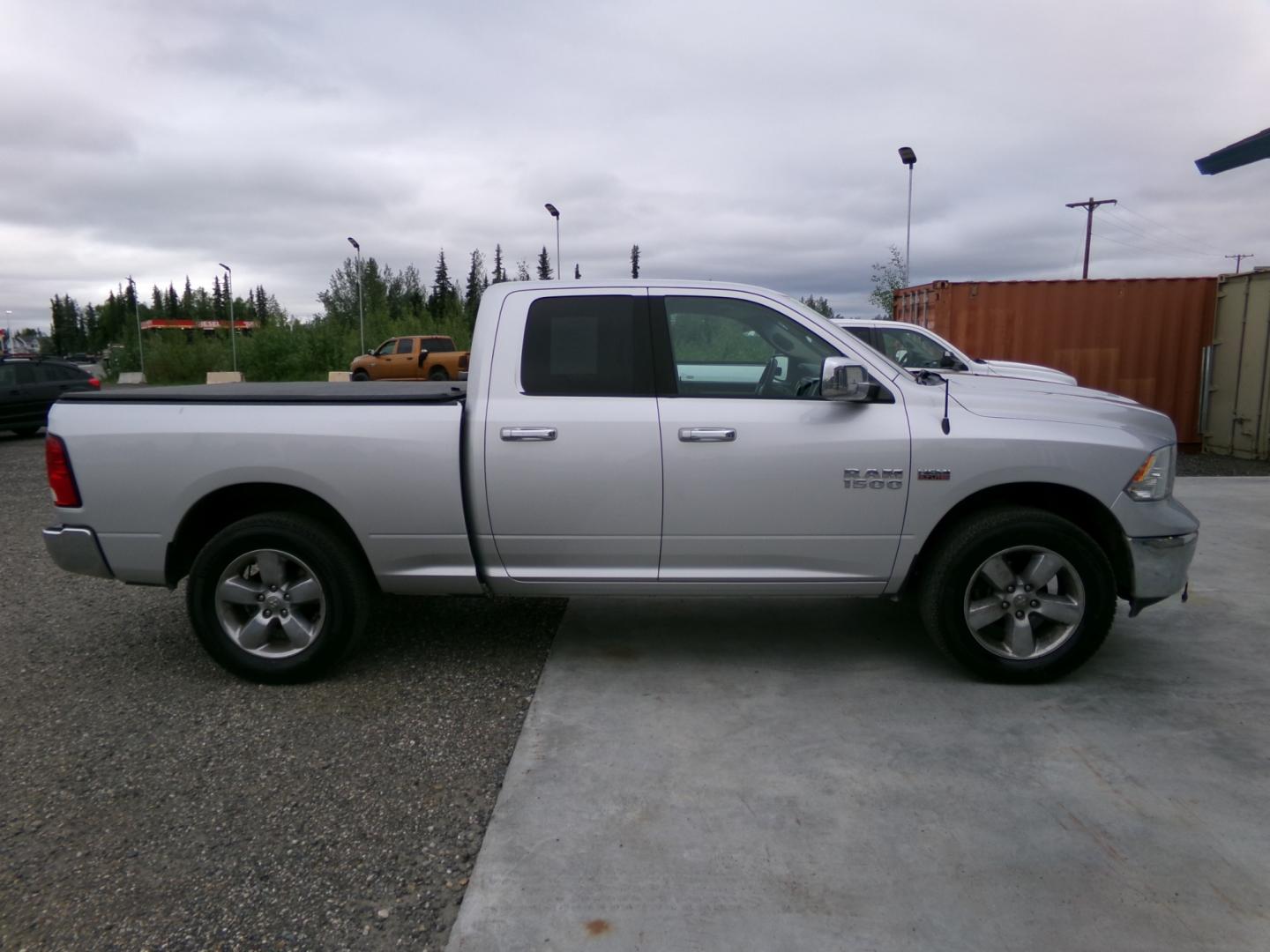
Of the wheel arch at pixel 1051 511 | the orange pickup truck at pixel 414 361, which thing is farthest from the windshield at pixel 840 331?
the orange pickup truck at pixel 414 361

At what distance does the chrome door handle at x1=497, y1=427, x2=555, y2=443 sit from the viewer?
4207mm

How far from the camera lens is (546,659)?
189 inches

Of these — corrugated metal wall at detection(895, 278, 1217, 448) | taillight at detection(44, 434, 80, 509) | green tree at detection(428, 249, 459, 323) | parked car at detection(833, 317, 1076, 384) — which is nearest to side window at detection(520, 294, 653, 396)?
taillight at detection(44, 434, 80, 509)

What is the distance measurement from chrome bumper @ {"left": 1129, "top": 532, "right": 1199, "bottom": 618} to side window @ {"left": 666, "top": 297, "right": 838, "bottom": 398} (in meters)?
1.67

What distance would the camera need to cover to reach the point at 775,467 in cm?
421

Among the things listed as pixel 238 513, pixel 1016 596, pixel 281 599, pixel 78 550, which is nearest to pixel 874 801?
pixel 1016 596

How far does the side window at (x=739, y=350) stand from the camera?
435cm

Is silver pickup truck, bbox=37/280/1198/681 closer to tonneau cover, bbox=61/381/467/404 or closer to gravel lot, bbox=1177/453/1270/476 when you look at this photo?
tonneau cover, bbox=61/381/467/404

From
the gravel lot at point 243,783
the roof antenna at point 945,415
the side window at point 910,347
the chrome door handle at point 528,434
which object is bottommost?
the gravel lot at point 243,783

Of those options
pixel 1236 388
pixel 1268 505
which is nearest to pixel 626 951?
pixel 1268 505

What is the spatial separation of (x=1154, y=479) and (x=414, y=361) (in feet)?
95.5

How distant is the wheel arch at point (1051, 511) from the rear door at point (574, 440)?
131 cm

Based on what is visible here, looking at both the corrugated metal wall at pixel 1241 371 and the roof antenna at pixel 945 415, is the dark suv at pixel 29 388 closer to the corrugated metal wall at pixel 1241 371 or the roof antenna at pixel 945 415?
the roof antenna at pixel 945 415

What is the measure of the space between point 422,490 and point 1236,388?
12.6m
